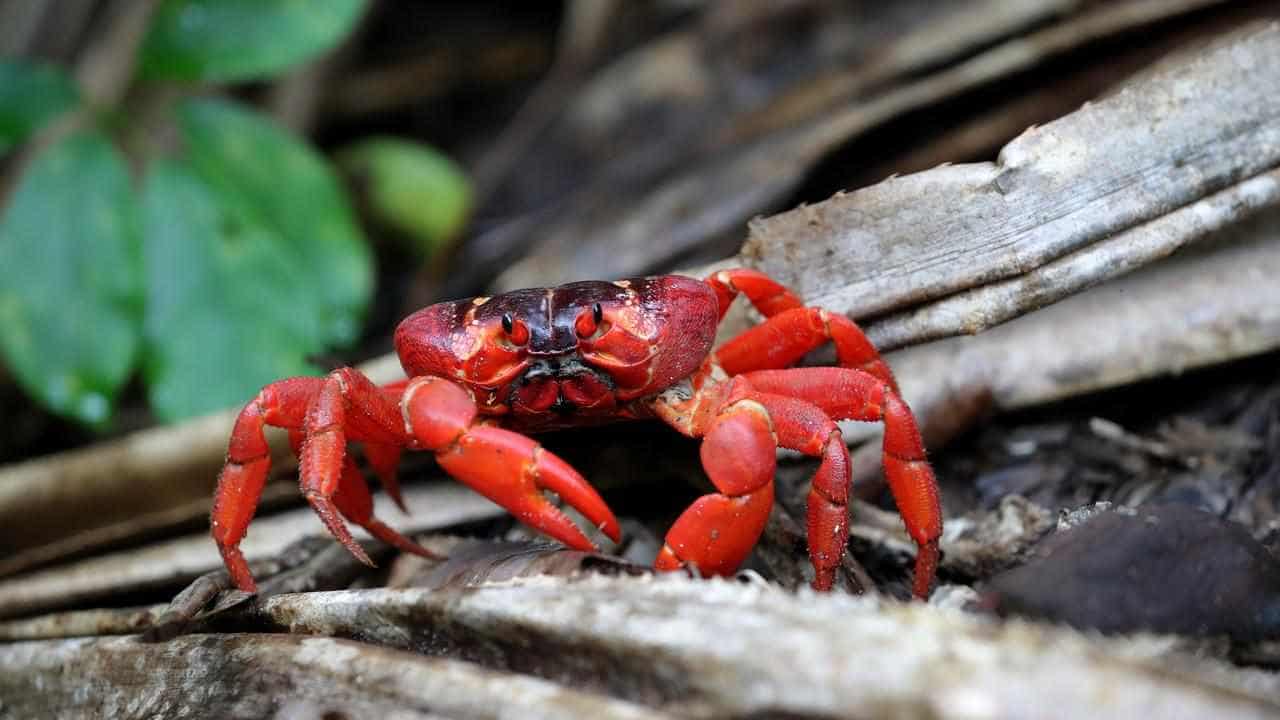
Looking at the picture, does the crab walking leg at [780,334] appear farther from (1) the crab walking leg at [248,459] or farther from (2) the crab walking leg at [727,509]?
(1) the crab walking leg at [248,459]

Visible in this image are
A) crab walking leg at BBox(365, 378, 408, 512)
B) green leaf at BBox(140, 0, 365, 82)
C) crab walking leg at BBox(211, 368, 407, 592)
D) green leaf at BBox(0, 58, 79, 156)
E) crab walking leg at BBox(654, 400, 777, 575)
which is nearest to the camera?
crab walking leg at BBox(654, 400, 777, 575)

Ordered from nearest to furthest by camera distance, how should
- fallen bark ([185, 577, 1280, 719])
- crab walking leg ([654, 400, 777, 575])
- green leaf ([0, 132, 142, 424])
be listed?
fallen bark ([185, 577, 1280, 719])
crab walking leg ([654, 400, 777, 575])
green leaf ([0, 132, 142, 424])

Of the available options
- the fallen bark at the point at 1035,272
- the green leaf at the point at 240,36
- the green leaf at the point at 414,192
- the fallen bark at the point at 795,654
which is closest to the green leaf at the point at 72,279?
the green leaf at the point at 240,36

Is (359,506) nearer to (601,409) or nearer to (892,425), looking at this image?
(601,409)

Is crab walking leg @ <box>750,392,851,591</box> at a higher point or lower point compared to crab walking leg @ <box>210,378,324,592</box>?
lower

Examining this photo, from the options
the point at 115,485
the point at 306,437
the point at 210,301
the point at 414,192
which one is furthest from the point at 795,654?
the point at 414,192

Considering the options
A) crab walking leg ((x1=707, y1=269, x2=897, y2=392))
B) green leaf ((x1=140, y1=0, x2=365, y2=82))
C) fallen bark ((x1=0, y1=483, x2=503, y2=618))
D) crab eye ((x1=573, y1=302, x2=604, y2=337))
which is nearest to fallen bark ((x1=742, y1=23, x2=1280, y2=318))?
crab walking leg ((x1=707, y1=269, x2=897, y2=392))

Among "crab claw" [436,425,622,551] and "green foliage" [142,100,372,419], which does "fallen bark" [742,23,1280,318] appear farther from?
"green foliage" [142,100,372,419]
